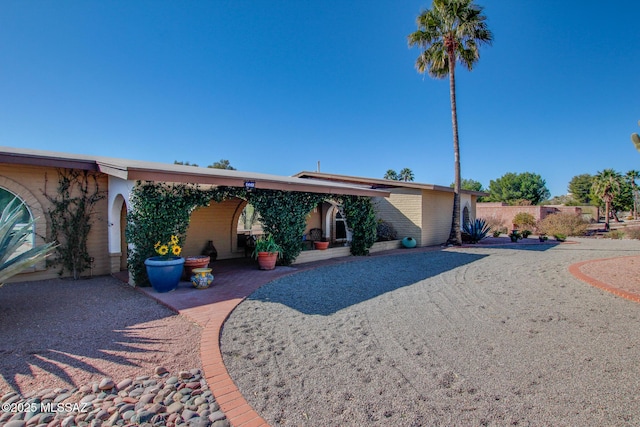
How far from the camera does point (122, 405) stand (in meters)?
2.59

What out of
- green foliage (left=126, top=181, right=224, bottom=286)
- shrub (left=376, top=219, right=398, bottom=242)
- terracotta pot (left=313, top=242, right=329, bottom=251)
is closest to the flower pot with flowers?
green foliage (left=126, top=181, right=224, bottom=286)

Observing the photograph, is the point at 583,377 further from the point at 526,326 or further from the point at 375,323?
the point at 375,323

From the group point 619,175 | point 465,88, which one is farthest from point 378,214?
point 619,175

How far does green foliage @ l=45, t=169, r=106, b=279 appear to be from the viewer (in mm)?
7445

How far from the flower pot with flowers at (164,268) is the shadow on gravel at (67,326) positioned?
1.25ft

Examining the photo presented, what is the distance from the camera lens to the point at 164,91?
13.3m

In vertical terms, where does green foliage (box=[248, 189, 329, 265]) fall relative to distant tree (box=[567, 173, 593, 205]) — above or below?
below

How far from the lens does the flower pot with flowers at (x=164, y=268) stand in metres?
6.02

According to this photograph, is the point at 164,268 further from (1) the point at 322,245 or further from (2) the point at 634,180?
(2) the point at 634,180

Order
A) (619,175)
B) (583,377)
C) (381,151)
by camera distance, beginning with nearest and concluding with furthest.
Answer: (583,377) < (381,151) < (619,175)

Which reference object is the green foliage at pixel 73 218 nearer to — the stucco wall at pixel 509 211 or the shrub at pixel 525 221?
the shrub at pixel 525 221

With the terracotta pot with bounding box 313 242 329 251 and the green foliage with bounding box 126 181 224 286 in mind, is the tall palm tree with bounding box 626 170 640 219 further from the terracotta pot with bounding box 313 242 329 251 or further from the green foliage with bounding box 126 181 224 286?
the green foliage with bounding box 126 181 224 286

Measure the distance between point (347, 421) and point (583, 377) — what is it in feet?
8.27

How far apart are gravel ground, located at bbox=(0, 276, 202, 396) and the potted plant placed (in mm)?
3178
